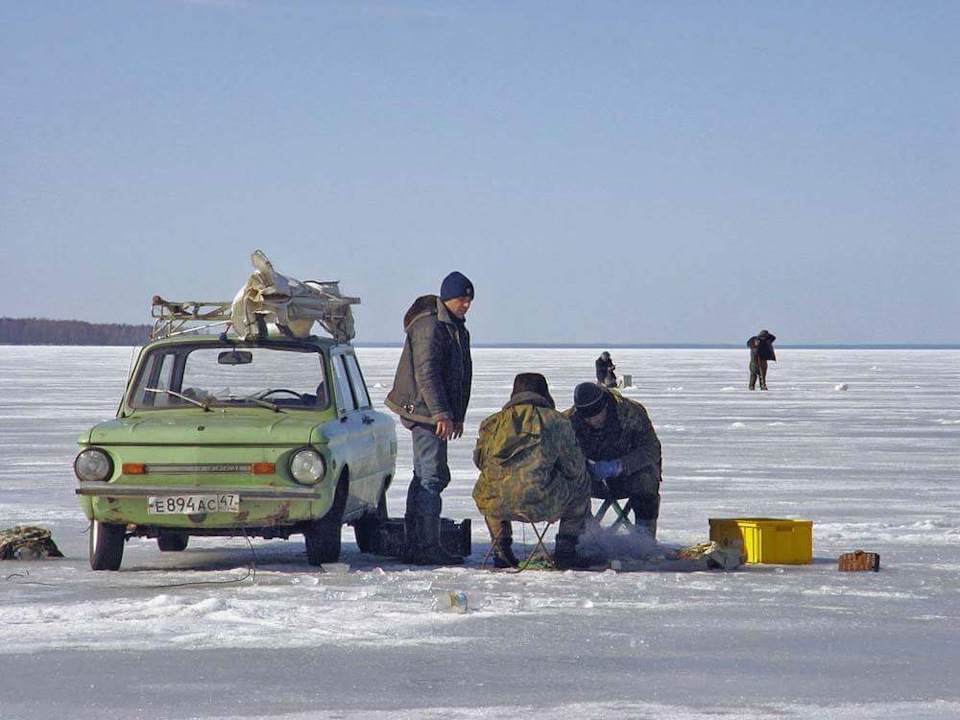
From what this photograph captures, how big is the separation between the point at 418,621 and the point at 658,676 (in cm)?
179

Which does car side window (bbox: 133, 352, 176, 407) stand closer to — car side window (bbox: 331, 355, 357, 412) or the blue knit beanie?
car side window (bbox: 331, 355, 357, 412)

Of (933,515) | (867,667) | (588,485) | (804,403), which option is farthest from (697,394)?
(867,667)

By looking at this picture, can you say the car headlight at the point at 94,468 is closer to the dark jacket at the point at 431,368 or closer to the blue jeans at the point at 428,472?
the dark jacket at the point at 431,368

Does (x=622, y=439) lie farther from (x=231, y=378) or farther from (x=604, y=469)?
(x=231, y=378)

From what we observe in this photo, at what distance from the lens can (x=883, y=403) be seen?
3822 centimetres

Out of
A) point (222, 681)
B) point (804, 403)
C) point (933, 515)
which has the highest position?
point (804, 403)

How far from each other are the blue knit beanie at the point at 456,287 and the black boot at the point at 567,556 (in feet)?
5.73

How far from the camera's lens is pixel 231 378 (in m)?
11.4

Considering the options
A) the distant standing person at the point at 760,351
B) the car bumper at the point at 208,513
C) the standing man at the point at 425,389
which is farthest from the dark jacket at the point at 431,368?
the distant standing person at the point at 760,351

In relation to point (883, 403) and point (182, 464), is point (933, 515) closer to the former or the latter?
point (182, 464)

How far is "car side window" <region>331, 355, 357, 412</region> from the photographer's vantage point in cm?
1134

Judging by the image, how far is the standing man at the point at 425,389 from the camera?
1092 cm

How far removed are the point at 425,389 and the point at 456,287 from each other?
→ 72cm

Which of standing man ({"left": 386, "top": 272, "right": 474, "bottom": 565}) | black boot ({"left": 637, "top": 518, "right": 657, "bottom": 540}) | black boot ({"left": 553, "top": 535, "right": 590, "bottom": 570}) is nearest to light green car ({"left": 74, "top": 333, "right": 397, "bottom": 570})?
standing man ({"left": 386, "top": 272, "right": 474, "bottom": 565})
